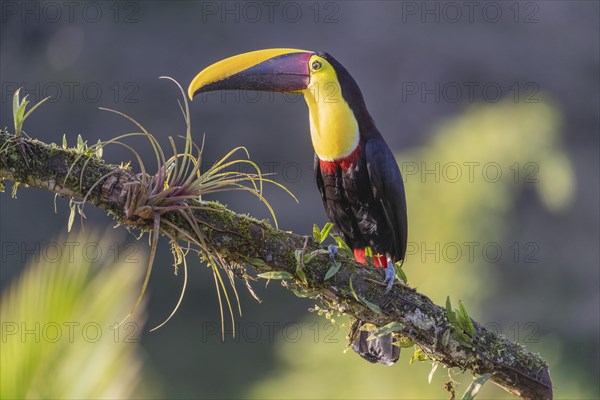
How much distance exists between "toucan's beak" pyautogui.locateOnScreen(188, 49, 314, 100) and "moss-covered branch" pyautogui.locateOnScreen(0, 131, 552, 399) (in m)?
1.01

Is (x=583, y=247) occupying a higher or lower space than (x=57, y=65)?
lower

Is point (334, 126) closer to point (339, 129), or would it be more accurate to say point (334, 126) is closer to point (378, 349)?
point (339, 129)

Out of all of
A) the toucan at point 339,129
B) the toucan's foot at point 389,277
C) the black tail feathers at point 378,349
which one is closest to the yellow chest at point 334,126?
the toucan at point 339,129

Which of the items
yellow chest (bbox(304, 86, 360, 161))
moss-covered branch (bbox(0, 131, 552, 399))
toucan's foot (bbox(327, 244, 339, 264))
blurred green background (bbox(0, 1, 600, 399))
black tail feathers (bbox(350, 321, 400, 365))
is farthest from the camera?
blurred green background (bbox(0, 1, 600, 399))

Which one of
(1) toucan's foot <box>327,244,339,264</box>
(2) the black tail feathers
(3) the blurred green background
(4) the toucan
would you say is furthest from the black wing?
(3) the blurred green background

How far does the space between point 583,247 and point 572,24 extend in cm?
293

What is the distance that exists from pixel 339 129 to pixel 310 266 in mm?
974

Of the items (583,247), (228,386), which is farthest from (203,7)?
(583,247)

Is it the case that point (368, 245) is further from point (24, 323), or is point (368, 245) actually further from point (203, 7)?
point (203, 7)

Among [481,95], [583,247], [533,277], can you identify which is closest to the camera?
[533,277]

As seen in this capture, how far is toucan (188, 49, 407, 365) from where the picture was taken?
2949mm

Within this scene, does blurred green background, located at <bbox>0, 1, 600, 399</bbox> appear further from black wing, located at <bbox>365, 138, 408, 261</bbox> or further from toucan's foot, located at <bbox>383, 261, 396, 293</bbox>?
toucan's foot, located at <bbox>383, 261, 396, 293</bbox>

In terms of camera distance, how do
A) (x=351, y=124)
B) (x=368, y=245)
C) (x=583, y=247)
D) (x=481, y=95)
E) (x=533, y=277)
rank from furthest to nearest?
(x=481, y=95)
(x=583, y=247)
(x=533, y=277)
(x=368, y=245)
(x=351, y=124)

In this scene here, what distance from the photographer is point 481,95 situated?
30.6ft
